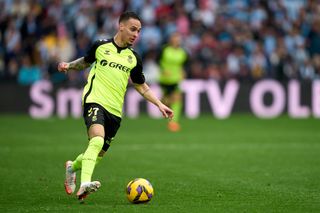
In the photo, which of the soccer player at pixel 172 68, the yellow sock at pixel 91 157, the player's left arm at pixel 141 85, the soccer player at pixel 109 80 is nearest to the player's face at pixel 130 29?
the soccer player at pixel 109 80

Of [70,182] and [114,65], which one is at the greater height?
[114,65]

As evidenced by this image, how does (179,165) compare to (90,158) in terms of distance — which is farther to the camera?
(179,165)

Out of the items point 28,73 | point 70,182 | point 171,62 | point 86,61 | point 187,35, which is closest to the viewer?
point 70,182

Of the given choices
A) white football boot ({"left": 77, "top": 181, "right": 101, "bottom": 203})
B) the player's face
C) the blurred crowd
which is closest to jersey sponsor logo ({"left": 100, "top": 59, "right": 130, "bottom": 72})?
the player's face

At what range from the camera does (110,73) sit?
32.0 ft

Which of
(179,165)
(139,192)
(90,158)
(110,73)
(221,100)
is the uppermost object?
(110,73)

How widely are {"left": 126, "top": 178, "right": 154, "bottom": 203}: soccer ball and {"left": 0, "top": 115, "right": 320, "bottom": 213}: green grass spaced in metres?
0.12

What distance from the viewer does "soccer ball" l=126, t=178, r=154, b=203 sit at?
9227 mm

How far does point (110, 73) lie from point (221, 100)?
53.2 feet

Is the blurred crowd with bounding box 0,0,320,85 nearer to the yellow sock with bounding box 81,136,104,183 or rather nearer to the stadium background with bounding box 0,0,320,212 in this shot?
the stadium background with bounding box 0,0,320,212

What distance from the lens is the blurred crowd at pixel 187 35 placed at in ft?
84.9

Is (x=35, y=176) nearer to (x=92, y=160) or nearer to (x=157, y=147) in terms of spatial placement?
(x=92, y=160)

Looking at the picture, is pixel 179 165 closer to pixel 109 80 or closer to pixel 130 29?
pixel 109 80

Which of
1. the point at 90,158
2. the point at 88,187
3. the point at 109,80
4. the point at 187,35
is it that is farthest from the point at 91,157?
the point at 187,35
